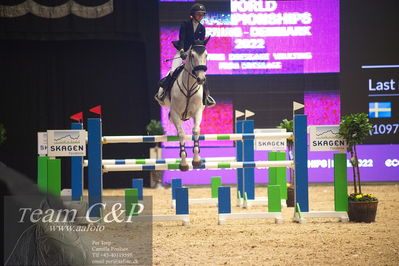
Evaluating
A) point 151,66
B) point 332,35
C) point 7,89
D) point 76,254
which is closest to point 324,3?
point 332,35

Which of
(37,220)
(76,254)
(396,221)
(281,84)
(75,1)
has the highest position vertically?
(75,1)

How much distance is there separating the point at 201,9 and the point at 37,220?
4155 mm

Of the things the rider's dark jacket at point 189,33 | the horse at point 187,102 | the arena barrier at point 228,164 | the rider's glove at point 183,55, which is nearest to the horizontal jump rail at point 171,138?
the arena barrier at point 228,164

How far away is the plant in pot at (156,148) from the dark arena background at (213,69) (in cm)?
13

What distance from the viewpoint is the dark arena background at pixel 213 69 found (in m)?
10.5

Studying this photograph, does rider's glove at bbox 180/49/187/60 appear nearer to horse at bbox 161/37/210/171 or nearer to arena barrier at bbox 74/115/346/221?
horse at bbox 161/37/210/171

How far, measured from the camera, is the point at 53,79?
1107 centimetres

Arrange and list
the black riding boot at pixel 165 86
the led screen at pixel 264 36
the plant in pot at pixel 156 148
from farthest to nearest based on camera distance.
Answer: the led screen at pixel 264 36 < the plant in pot at pixel 156 148 < the black riding boot at pixel 165 86

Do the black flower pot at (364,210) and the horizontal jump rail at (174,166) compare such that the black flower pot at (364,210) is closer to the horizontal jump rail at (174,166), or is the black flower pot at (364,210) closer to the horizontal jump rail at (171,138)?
the horizontal jump rail at (174,166)

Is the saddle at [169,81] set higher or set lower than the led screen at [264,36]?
lower

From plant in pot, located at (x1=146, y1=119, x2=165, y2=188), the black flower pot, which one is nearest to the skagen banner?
the black flower pot

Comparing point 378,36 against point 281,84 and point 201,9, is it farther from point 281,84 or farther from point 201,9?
point 201,9

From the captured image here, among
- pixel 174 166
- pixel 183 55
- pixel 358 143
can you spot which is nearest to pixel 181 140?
pixel 174 166

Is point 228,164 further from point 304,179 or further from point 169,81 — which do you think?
point 169,81
